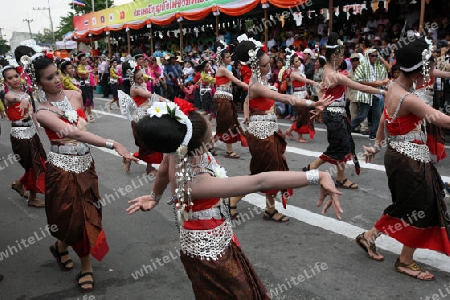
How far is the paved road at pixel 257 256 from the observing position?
11.3 ft

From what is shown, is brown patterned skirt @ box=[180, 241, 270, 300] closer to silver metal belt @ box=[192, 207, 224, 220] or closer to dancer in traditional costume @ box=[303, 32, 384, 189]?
silver metal belt @ box=[192, 207, 224, 220]

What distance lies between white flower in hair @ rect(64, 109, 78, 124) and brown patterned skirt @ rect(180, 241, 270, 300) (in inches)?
72.5

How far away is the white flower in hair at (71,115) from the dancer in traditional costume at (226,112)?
14.4 feet

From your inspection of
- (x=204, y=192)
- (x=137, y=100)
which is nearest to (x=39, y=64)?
(x=204, y=192)

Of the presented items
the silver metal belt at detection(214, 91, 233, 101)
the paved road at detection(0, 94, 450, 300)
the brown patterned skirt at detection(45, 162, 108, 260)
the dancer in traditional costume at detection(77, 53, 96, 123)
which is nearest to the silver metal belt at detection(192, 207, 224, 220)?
the paved road at detection(0, 94, 450, 300)

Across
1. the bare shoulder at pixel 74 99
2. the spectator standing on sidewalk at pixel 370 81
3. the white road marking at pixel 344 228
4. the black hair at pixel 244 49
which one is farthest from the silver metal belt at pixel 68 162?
the spectator standing on sidewalk at pixel 370 81

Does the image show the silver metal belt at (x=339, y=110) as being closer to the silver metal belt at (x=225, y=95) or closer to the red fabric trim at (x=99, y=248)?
the silver metal belt at (x=225, y=95)

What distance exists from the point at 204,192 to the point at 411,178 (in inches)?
81.0

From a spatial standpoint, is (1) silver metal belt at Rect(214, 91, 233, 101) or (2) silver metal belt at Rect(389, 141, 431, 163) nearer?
(2) silver metal belt at Rect(389, 141, 431, 163)

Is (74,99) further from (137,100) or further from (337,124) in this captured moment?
(337,124)

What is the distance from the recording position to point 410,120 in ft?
11.1

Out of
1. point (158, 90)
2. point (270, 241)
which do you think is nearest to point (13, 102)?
point (270, 241)

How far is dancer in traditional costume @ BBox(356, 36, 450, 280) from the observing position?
3316 millimetres

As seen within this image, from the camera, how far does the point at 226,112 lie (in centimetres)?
794
